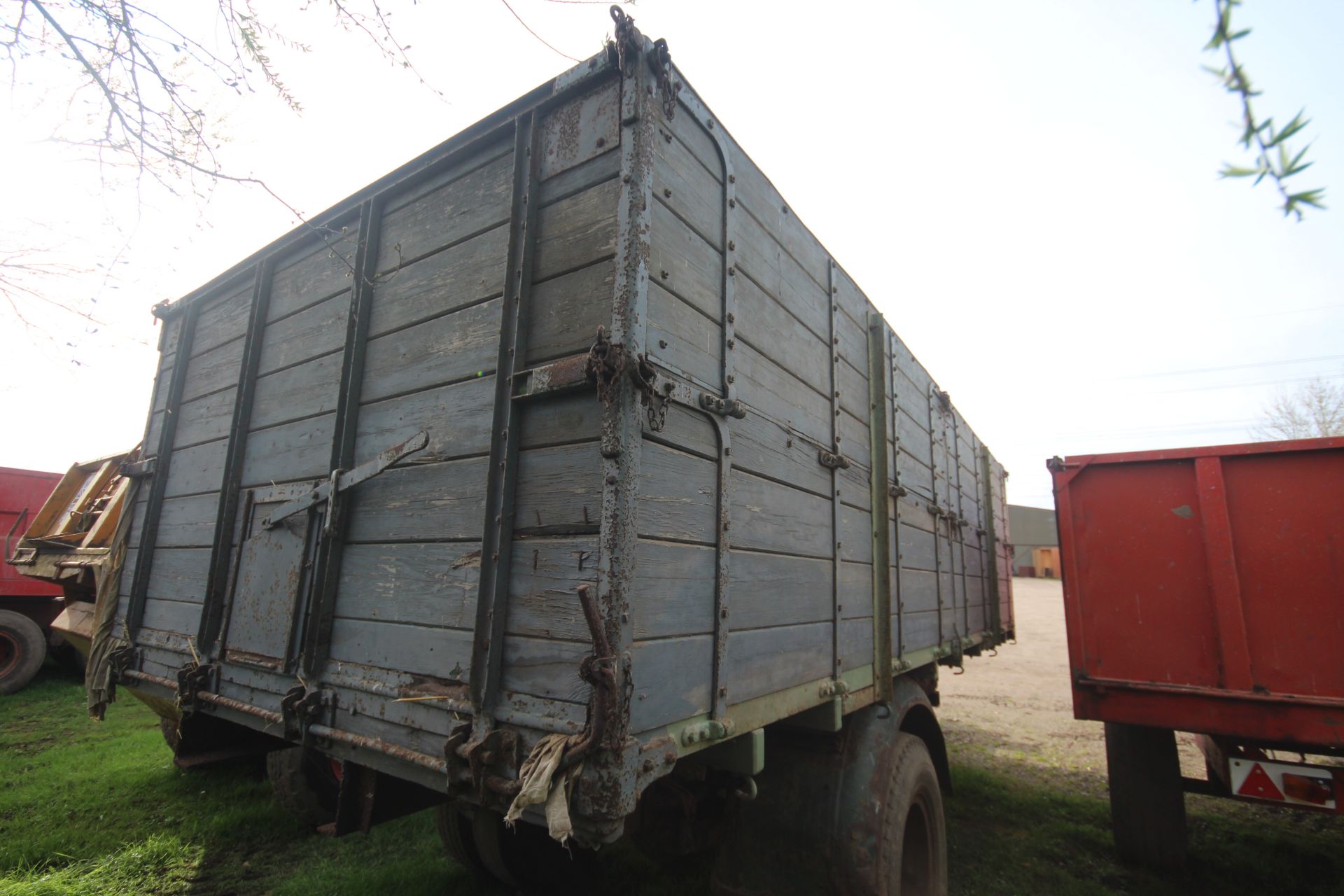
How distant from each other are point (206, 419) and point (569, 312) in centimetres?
234

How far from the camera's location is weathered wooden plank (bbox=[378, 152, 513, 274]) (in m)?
1.98

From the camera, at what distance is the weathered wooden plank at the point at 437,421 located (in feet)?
5.95

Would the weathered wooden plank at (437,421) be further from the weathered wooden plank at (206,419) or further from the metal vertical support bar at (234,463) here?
the weathered wooden plank at (206,419)

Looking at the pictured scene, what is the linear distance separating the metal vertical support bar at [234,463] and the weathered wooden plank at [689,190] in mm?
1997

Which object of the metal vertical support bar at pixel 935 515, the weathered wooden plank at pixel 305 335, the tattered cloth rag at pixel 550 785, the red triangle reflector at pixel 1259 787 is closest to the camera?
the tattered cloth rag at pixel 550 785

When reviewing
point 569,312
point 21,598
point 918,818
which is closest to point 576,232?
point 569,312

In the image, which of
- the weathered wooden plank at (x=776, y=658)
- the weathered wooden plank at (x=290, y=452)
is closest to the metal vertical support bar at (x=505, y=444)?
the weathered wooden plank at (x=776, y=658)

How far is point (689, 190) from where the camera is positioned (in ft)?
6.15

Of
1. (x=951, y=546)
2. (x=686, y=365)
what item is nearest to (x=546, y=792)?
(x=686, y=365)

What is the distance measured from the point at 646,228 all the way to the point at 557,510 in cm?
74

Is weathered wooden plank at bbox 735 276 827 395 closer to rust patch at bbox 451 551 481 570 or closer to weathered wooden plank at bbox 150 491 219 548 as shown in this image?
rust patch at bbox 451 551 481 570

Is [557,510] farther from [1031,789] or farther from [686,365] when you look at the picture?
[1031,789]

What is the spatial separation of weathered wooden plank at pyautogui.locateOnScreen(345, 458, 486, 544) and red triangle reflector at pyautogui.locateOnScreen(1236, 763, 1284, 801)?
12.5ft

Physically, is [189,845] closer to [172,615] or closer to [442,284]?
[172,615]
